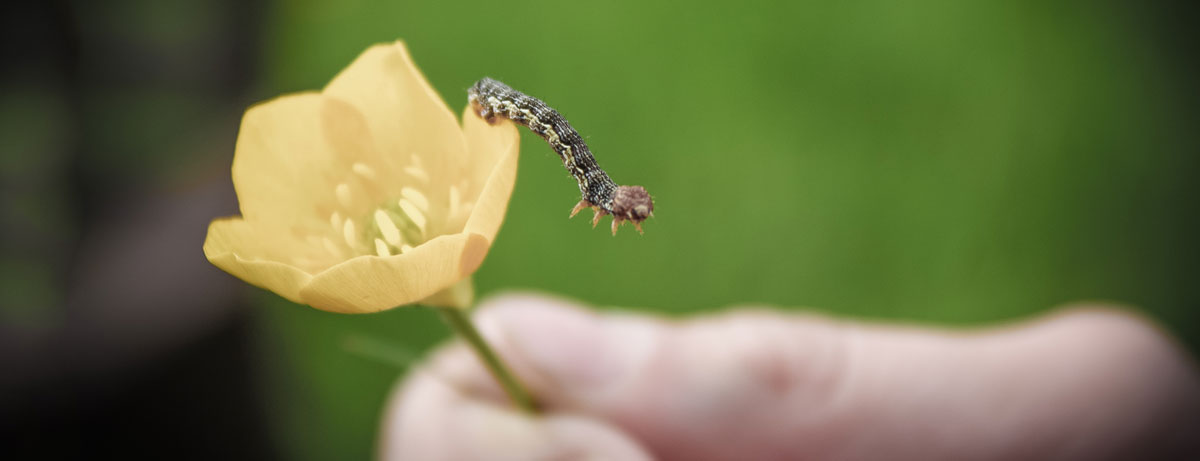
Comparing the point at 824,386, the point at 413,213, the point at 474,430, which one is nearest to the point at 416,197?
the point at 413,213

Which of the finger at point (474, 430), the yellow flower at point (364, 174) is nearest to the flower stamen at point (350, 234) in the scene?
the yellow flower at point (364, 174)

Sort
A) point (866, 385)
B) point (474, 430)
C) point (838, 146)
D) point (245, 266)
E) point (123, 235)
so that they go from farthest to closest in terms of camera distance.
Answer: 1. point (123, 235)
2. point (838, 146)
3. point (866, 385)
4. point (474, 430)
5. point (245, 266)

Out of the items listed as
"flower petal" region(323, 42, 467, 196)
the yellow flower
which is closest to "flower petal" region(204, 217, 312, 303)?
the yellow flower

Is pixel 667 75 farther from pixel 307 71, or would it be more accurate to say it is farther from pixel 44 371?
pixel 44 371

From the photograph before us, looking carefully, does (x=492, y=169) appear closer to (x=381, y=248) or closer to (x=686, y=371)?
(x=381, y=248)

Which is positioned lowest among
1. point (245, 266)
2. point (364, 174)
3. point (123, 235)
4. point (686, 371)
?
point (245, 266)

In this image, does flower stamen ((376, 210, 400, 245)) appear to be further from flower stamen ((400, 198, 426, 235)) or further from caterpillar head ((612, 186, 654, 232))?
caterpillar head ((612, 186, 654, 232))

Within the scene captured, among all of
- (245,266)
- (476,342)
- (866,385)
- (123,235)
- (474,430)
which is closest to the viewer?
(245,266)

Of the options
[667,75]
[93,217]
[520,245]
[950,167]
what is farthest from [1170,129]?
[93,217]
